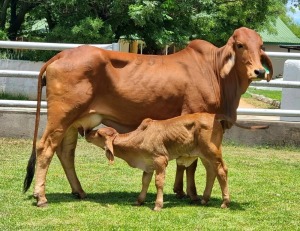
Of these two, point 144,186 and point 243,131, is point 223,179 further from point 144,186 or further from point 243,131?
point 243,131

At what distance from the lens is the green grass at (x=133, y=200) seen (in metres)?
6.40

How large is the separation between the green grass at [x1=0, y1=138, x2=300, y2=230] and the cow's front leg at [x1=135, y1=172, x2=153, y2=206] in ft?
0.27

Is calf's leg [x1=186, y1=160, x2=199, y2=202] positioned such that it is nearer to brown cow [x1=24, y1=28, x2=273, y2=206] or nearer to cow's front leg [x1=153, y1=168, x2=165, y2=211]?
brown cow [x1=24, y1=28, x2=273, y2=206]

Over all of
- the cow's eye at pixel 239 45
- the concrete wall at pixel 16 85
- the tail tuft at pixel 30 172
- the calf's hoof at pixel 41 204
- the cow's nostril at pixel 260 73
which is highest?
the cow's eye at pixel 239 45

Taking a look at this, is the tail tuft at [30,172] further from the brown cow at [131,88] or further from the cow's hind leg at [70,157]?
the cow's hind leg at [70,157]

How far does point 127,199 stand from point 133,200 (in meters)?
A: 0.10

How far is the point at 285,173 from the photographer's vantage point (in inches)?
379

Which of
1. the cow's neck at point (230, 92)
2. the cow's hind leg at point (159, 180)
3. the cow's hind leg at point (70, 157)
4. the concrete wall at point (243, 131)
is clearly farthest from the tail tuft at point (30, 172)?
the concrete wall at point (243, 131)

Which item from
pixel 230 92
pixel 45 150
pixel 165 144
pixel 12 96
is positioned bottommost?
pixel 12 96

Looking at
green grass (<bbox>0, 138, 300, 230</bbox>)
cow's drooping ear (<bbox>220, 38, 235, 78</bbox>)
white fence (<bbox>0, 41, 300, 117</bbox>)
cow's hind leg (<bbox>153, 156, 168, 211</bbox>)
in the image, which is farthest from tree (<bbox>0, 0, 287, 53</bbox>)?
cow's hind leg (<bbox>153, 156, 168, 211</bbox>)

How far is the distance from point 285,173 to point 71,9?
11.3 m

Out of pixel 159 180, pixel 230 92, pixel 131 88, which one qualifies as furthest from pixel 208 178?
pixel 131 88

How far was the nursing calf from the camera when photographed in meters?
7.03

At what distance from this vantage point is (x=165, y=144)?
709cm
